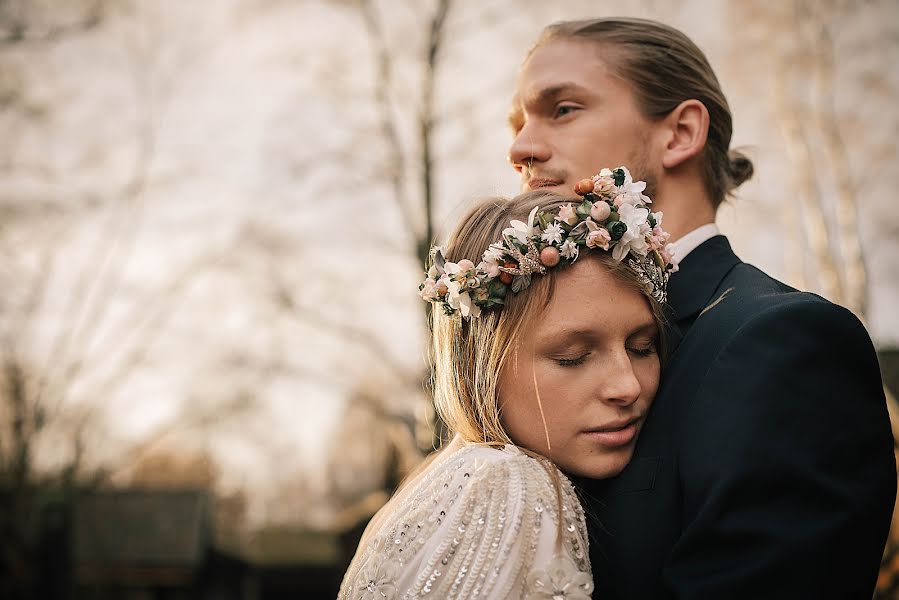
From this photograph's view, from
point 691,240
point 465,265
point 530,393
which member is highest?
point 691,240

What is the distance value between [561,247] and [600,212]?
0.17 meters

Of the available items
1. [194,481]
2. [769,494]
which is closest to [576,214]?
[769,494]

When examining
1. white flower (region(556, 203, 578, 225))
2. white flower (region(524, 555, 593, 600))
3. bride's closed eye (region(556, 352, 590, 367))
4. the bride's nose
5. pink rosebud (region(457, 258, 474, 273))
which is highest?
white flower (region(556, 203, 578, 225))

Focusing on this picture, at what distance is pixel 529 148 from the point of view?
323cm

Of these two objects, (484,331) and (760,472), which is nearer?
(760,472)

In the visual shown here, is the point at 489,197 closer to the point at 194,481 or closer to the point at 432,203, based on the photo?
the point at 432,203

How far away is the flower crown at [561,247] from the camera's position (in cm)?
249

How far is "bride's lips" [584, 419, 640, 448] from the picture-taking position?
2391mm

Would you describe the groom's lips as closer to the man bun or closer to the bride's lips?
the man bun

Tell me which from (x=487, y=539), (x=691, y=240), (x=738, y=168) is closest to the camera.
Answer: (x=487, y=539)

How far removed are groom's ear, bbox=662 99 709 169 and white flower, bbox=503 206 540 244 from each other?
87 centimetres

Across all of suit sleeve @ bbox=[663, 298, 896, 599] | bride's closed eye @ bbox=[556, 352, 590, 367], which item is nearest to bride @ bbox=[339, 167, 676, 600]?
bride's closed eye @ bbox=[556, 352, 590, 367]

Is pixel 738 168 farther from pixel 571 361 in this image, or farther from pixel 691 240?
pixel 571 361

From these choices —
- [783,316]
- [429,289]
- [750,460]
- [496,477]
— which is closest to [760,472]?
[750,460]
